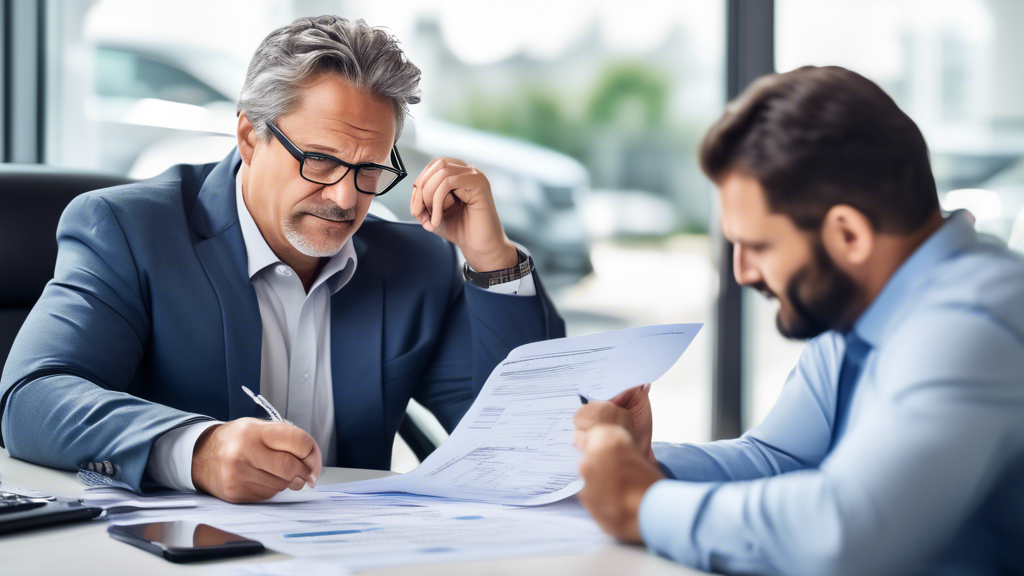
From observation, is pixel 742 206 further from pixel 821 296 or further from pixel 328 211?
pixel 328 211

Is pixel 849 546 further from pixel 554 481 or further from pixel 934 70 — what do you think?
pixel 934 70

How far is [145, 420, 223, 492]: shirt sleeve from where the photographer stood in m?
0.90

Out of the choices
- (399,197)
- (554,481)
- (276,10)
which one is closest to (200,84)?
(276,10)

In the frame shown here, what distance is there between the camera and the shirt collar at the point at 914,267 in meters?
0.54

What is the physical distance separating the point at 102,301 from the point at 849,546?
108 cm

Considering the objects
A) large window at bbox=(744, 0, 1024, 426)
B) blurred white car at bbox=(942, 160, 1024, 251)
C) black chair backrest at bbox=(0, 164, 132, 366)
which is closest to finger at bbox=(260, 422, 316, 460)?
black chair backrest at bbox=(0, 164, 132, 366)

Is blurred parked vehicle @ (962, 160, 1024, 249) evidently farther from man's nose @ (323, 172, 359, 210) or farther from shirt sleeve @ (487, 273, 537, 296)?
man's nose @ (323, 172, 359, 210)

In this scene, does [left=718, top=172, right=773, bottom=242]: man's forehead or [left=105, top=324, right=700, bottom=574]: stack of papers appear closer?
[left=718, top=172, right=773, bottom=242]: man's forehead

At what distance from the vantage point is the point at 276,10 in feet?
9.22

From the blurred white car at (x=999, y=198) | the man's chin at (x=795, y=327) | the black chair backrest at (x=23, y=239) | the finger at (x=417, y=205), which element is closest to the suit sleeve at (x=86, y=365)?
the black chair backrest at (x=23, y=239)

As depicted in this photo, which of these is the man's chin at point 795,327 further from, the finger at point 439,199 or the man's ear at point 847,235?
the finger at point 439,199

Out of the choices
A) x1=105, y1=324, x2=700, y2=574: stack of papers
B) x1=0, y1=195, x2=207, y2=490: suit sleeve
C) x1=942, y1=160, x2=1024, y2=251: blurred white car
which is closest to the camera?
x1=105, y1=324, x2=700, y2=574: stack of papers

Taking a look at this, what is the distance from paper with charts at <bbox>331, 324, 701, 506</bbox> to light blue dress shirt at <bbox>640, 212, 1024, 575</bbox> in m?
0.26

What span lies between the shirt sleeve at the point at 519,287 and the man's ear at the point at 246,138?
0.51 m
